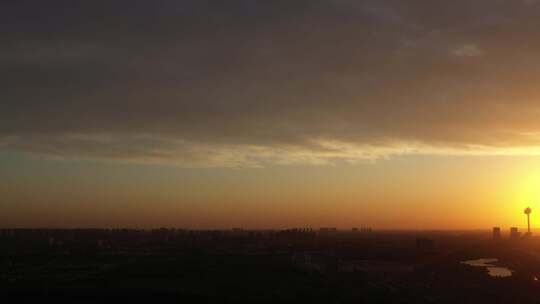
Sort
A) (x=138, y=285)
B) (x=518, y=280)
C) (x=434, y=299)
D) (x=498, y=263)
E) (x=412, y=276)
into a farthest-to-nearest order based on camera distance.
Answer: (x=498, y=263)
(x=412, y=276)
(x=518, y=280)
(x=138, y=285)
(x=434, y=299)

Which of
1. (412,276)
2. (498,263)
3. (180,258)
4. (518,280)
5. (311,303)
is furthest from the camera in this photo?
(498,263)

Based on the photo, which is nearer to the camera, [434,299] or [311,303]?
[311,303]

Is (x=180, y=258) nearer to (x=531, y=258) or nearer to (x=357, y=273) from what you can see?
(x=357, y=273)

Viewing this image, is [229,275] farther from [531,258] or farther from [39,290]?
[531,258]

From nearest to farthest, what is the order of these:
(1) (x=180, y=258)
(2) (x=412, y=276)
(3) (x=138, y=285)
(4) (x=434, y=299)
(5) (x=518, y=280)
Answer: (4) (x=434, y=299) → (3) (x=138, y=285) → (5) (x=518, y=280) → (2) (x=412, y=276) → (1) (x=180, y=258)

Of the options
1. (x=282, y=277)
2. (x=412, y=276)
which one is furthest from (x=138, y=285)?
(x=412, y=276)

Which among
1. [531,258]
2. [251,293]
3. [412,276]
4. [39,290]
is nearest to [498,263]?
[531,258]

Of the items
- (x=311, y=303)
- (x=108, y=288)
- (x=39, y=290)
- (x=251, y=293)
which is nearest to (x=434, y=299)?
(x=311, y=303)

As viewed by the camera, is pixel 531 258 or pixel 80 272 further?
pixel 531 258

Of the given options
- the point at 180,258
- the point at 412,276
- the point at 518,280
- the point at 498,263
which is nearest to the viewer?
the point at 518,280
